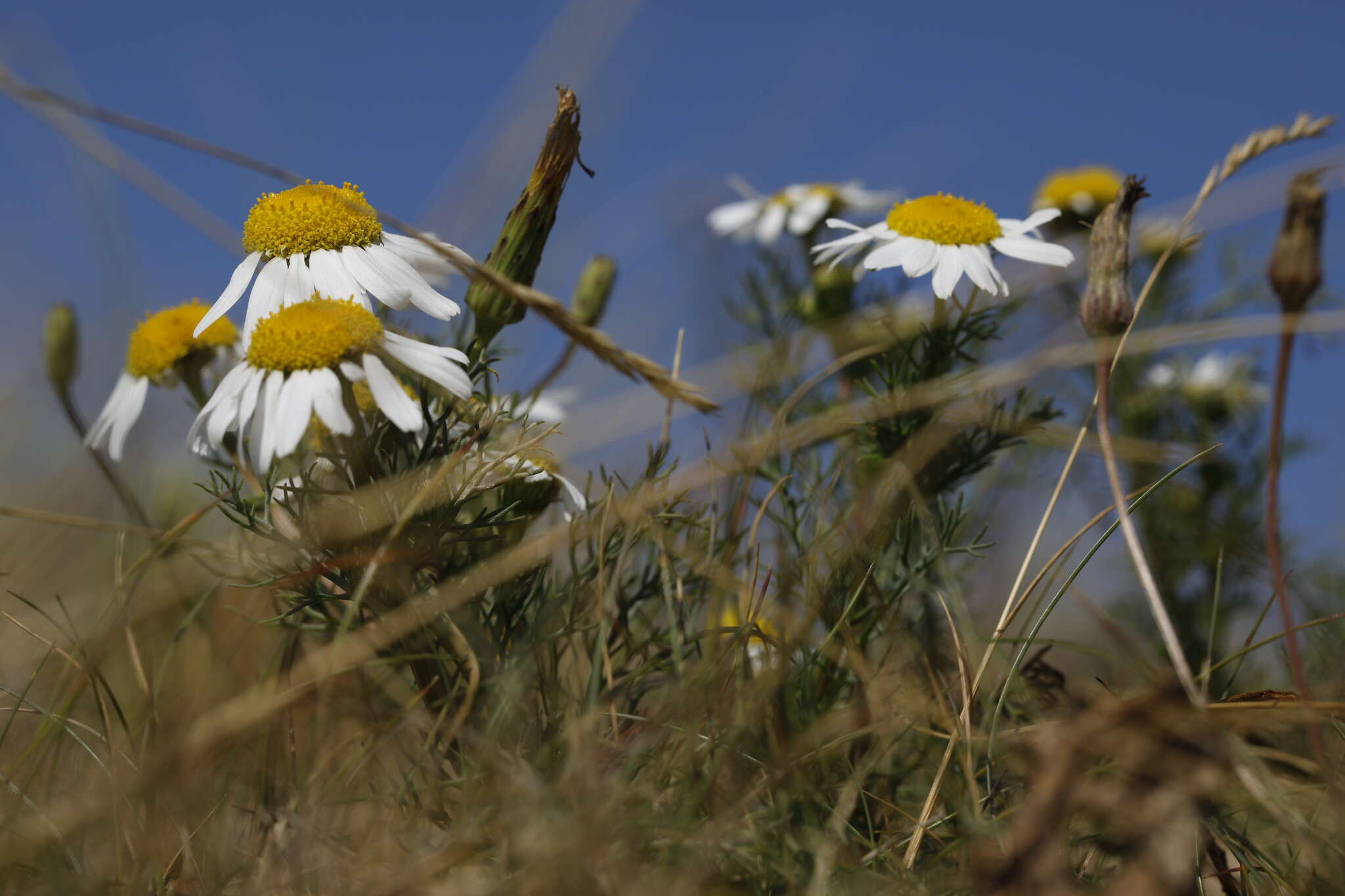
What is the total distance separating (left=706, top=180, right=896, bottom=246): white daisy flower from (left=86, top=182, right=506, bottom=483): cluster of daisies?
4.25ft

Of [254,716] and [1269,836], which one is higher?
[1269,836]

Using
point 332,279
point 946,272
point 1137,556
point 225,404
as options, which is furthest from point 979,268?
point 225,404

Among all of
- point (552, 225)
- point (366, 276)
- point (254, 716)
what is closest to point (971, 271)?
point (552, 225)

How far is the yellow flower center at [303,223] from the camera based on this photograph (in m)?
0.94

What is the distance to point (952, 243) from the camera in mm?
1262

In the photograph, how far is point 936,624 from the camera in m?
1.49

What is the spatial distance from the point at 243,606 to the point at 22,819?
2.26 feet

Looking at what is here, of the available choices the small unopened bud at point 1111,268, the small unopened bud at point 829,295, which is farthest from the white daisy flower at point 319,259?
the small unopened bud at point 829,295

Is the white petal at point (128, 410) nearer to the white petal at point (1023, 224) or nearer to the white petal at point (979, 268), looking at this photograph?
the white petal at point (979, 268)

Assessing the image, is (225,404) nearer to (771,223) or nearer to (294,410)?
(294,410)

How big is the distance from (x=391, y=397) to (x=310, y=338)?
0.09 metres

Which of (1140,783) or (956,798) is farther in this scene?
(956,798)

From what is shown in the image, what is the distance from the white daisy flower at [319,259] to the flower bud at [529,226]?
112 millimetres

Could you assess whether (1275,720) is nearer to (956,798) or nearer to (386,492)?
(956,798)
